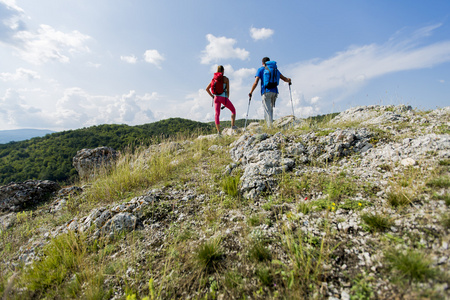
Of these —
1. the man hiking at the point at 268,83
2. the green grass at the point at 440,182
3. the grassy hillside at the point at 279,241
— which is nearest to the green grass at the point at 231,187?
the grassy hillside at the point at 279,241

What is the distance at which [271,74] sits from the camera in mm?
7664

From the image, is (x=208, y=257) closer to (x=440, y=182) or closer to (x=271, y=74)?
(x=440, y=182)

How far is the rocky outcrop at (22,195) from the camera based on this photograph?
6969 mm

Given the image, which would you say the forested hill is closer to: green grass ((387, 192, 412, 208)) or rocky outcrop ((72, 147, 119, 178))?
rocky outcrop ((72, 147, 119, 178))

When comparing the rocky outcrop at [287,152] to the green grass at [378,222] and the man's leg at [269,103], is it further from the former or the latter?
the man's leg at [269,103]

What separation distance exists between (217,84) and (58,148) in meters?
52.3

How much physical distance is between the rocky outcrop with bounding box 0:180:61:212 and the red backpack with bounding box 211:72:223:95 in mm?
8652

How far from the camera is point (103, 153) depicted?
12.7 m

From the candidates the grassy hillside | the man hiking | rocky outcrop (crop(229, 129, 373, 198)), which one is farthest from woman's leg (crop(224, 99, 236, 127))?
the grassy hillside

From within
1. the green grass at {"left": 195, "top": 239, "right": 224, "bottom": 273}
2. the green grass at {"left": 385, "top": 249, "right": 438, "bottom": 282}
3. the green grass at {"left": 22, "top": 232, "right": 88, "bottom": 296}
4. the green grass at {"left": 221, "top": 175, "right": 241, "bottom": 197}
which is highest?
the green grass at {"left": 221, "top": 175, "right": 241, "bottom": 197}

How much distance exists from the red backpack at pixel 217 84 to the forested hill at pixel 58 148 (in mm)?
21689

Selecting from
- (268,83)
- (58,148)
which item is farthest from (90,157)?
(58,148)

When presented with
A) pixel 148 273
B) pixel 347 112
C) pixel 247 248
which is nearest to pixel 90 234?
pixel 148 273

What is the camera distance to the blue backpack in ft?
25.1
